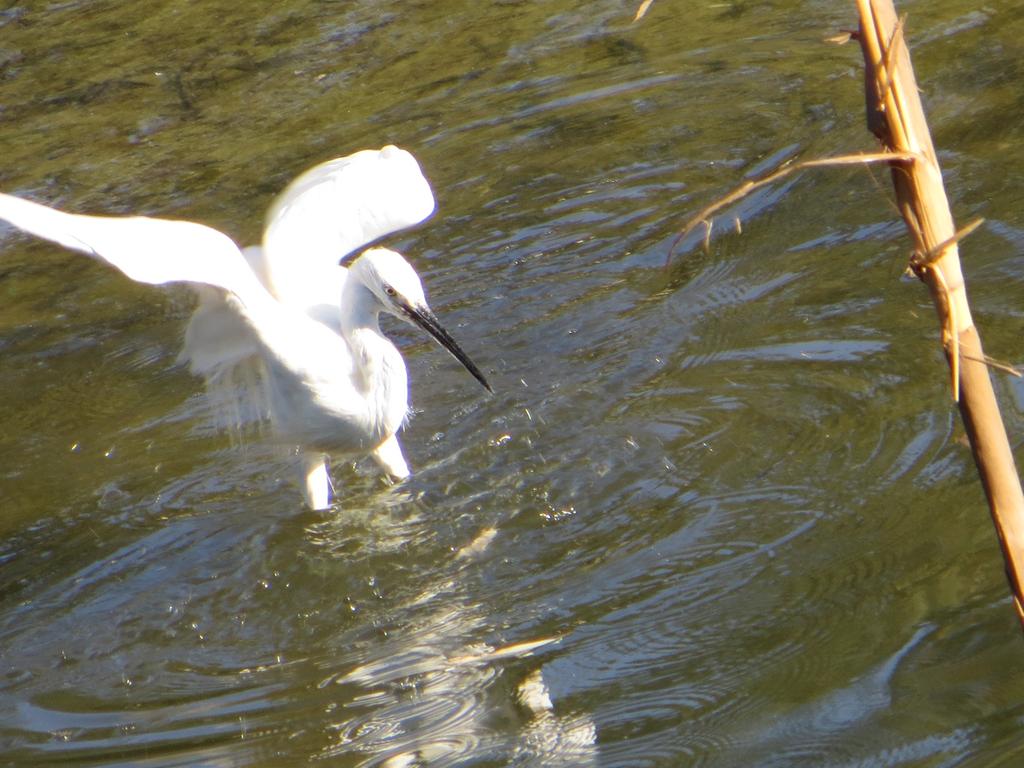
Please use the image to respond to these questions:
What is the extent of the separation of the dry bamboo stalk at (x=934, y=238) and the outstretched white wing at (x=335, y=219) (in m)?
2.97

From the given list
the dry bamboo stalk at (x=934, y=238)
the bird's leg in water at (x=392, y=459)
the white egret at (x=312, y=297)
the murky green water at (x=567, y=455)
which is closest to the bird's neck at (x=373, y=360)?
the white egret at (x=312, y=297)

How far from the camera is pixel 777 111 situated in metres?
6.29

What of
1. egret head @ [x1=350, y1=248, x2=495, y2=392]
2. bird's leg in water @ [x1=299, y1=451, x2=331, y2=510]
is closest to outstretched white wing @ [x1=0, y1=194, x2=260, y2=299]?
egret head @ [x1=350, y1=248, x2=495, y2=392]

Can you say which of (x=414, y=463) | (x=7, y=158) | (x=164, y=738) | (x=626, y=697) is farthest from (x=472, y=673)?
(x=7, y=158)

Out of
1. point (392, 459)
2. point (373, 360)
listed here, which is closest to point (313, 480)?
point (392, 459)

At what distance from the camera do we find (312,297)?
454cm

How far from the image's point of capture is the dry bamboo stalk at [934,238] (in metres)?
1.67

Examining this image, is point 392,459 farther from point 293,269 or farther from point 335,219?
point 335,219

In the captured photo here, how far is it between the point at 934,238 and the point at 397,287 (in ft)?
7.91

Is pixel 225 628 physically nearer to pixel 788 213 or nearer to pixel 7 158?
pixel 788 213

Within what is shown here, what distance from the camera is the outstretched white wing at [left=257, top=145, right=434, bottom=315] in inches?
179

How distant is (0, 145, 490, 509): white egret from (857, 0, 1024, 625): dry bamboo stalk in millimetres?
2232

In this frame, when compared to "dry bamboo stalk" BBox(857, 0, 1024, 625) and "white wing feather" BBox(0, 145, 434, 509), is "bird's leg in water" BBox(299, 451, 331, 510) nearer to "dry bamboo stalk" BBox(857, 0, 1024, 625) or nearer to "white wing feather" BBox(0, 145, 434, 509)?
"white wing feather" BBox(0, 145, 434, 509)

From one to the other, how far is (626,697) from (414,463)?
1.82 m
